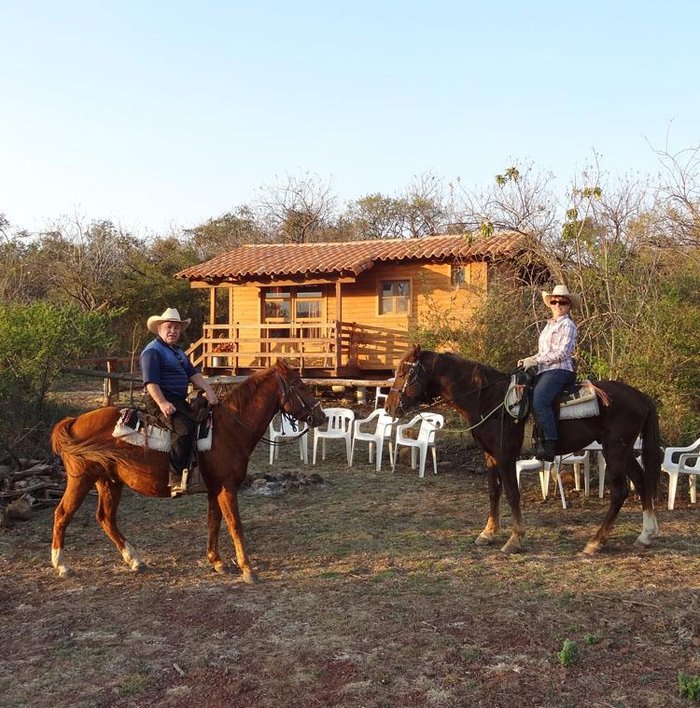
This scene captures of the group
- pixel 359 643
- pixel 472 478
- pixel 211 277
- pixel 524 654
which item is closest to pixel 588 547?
pixel 524 654

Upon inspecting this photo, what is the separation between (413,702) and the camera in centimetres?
351

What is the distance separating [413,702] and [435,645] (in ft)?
2.20

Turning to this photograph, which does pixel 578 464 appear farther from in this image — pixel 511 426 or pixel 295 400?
pixel 295 400

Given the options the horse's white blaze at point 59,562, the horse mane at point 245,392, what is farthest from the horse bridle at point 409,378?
the horse's white blaze at point 59,562

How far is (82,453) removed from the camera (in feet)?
18.4

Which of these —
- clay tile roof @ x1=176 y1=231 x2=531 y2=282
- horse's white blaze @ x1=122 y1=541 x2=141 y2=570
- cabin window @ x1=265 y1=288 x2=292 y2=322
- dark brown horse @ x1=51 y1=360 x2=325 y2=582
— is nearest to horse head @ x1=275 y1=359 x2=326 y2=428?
dark brown horse @ x1=51 y1=360 x2=325 y2=582

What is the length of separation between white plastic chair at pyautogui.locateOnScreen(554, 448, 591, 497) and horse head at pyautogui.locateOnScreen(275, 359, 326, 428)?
3.59m

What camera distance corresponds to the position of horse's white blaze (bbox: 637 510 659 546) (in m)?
6.30

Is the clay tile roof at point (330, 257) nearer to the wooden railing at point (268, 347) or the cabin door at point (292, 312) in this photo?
the cabin door at point (292, 312)

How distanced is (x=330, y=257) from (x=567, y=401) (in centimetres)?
1392

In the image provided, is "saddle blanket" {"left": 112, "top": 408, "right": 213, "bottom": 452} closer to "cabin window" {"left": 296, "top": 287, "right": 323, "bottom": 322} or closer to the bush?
the bush

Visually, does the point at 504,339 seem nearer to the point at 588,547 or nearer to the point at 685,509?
the point at 685,509

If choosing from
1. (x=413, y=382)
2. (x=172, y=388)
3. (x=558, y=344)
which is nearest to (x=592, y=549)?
(x=558, y=344)

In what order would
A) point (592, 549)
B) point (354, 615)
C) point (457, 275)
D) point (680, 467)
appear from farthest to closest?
point (457, 275), point (680, 467), point (592, 549), point (354, 615)
